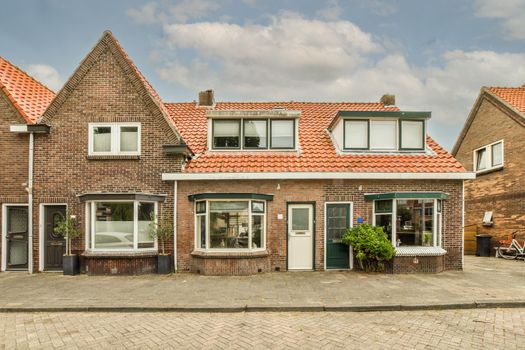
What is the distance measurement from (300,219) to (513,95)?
1438 cm

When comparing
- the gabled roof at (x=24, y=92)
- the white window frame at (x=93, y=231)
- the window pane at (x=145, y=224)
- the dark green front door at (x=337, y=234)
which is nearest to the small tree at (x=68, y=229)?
the white window frame at (x=93, y=231)

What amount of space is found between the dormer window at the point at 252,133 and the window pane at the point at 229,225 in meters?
2.54

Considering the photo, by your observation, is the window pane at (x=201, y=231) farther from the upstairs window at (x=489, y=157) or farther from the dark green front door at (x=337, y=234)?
the upstairs window at (x=489, y=157)

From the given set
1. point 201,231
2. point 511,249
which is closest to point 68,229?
point 201,231

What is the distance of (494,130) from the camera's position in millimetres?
18578

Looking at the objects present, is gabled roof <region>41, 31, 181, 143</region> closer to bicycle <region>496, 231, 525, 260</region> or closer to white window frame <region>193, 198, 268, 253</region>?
white window frame <region>193, 198, 268, 253</region>

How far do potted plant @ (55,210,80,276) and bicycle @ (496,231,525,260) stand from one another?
1829cm

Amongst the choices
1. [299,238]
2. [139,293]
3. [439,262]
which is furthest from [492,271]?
[139,293]

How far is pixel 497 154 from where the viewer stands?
60.7ft

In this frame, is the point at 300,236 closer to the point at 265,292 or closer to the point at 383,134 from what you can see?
the point at 265,292

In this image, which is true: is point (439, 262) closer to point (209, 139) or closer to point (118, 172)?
point (209, 139)

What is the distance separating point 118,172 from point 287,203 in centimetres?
611

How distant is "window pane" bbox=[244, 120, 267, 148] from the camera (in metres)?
13.4

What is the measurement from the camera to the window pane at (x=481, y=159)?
19469mm
